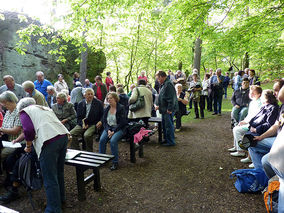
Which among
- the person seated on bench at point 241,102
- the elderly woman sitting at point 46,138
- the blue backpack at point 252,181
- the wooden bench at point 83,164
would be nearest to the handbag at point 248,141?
the blue backpack at point 252,181

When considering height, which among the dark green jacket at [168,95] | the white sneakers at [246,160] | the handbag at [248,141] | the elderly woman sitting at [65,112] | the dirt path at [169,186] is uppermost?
the dark green jacket at [168,95]

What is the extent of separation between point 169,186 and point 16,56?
11314mm

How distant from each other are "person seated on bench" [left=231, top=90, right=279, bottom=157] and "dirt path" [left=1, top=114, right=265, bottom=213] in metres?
1.01

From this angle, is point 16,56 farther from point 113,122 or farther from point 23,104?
point 23,104

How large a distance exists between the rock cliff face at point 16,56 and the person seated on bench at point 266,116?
11.3 meters

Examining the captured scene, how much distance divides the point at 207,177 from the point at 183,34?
15.7 ft

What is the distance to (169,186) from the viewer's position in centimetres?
358

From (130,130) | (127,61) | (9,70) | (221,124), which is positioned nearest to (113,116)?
(130,130)

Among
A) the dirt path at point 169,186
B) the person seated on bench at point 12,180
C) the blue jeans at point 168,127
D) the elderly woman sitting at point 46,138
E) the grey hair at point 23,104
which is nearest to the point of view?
the elderly woman sitting at point 46,138

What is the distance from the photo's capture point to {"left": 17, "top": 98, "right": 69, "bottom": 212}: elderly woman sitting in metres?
2.54

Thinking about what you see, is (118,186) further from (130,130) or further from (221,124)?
(221,124)

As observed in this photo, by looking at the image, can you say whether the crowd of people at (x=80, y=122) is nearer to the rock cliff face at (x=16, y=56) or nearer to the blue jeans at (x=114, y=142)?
the blue jeans at (x=114, y=142)

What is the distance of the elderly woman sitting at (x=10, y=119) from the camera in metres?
3.32

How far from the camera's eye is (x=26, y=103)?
106 inches
